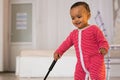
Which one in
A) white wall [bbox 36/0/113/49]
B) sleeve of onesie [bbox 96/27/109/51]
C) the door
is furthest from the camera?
the door

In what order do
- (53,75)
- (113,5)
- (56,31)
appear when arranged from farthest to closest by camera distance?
1. (56,31)
2. (113,5)
3. (53,75)

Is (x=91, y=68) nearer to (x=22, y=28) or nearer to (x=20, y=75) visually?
(x=20, y=75)

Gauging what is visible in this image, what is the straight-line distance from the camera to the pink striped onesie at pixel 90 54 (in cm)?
163

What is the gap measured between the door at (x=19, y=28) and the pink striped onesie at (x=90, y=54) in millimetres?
4108

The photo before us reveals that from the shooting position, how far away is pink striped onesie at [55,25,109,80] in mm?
1632

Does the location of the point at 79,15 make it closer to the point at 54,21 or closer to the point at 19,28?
the point at 54,21

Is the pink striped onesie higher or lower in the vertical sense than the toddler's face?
lower

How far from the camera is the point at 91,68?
5.35 feet

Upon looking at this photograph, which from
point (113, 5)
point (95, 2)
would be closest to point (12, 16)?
point (95, 2)

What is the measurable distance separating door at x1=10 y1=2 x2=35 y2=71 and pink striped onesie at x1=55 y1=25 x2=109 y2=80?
4108 mm

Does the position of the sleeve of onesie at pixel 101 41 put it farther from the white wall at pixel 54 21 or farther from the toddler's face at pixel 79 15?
the white wall at pixel 54 21

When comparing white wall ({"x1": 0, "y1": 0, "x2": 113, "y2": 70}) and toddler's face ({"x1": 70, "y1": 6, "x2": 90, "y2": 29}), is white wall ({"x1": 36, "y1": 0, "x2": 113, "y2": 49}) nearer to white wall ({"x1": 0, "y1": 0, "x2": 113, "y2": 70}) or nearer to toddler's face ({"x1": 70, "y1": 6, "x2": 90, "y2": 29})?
white wall ({"x1": 0, "y1": 0, "x2": 113, "y2": 70})

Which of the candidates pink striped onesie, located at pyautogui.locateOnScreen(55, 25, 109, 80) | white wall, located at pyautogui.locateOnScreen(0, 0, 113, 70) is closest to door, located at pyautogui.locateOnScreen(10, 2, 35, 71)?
white wall, located at pyautogui.locateOnScreen(0, 0, 113, 70)

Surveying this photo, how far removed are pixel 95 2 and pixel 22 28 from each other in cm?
172
